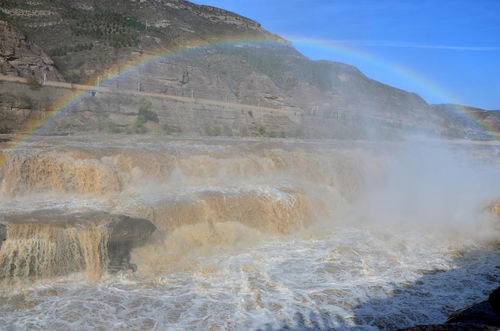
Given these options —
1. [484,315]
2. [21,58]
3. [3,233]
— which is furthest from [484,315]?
[21,58]

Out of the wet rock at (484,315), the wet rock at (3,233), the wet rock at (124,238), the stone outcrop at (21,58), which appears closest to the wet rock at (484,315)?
the wet rock at (484,315)

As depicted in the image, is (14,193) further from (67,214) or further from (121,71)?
(121,71)

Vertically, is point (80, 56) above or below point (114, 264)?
above

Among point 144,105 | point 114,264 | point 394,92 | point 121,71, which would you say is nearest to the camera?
point 114,264

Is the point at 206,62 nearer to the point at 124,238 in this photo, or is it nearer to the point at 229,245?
the point at 229,245

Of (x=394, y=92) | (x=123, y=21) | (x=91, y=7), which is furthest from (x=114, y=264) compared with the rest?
(x=394, y=92)

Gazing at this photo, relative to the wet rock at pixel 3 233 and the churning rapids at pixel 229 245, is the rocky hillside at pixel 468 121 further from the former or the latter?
the wet rock at pixel 3 233

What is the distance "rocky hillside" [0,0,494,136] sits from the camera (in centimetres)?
3422

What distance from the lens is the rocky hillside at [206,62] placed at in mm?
34219

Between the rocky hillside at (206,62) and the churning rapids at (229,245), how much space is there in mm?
16694

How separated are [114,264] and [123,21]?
135ft

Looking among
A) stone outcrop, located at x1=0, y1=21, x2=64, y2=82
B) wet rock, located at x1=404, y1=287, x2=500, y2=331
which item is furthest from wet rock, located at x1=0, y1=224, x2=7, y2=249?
stone outcrop, located at x1=0, y1=21, x2=64, y2=82

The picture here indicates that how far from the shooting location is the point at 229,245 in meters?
9.82

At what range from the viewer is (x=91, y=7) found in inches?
1837
